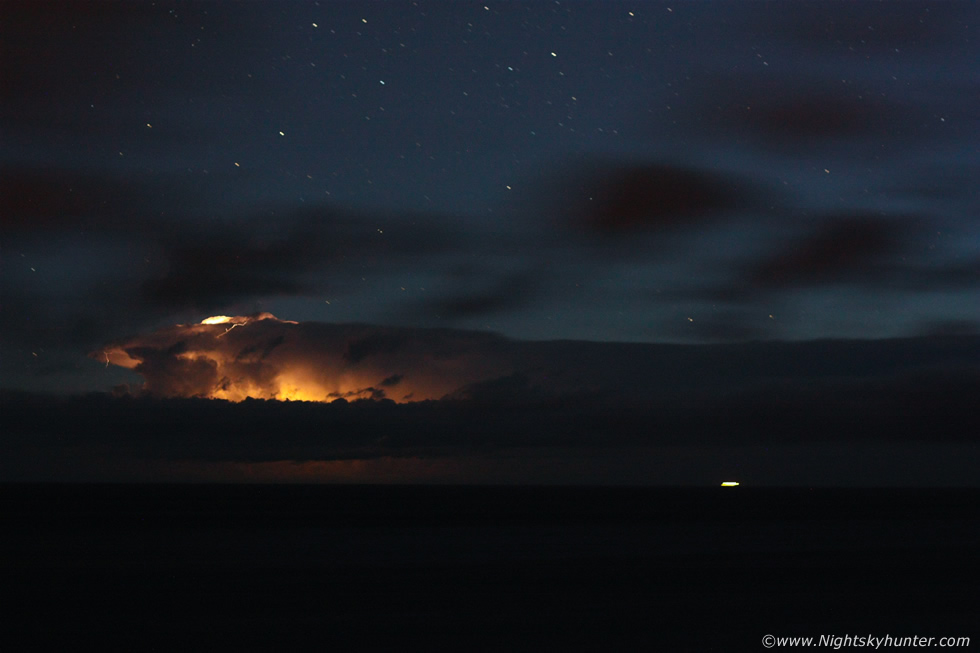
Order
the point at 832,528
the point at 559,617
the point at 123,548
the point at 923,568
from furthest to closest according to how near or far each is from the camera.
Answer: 1. the point at 832,528
2. the point at 123,548
3. the point at 923,568
4. the point at 559,617

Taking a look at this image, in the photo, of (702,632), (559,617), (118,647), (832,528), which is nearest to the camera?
(118,647)

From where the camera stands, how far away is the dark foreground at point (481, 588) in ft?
63.4

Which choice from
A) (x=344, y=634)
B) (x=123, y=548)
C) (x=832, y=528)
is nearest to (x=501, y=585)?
(x=344, y=634)

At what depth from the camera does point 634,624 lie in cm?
2028

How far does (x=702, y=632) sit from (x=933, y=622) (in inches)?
242

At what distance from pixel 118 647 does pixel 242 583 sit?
8191 mm

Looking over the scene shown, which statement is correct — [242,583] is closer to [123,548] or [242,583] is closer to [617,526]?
[123,548]

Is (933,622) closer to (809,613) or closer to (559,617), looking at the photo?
(809,613)

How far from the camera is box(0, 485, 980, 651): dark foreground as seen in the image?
63.4 ft

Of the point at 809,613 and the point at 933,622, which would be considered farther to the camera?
the point at 809,613

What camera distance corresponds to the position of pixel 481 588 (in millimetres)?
25391

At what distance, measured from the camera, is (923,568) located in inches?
1204

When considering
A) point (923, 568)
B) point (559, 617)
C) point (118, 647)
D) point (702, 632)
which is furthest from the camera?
point (923, 568)

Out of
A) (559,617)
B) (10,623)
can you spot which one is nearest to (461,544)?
(559,617)
